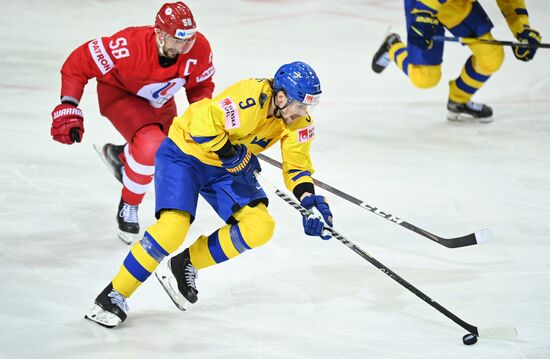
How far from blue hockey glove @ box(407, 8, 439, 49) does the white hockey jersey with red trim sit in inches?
72.6

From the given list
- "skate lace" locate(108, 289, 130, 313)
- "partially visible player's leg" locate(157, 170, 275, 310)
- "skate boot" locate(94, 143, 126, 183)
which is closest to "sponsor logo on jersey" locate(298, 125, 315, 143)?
"partially visible player's leg" locate(157, 170, 275, 310)

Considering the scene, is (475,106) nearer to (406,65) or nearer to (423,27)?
(406,65)

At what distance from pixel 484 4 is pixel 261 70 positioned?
9.17 feet

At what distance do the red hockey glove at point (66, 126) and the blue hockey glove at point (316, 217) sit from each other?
3.70ft

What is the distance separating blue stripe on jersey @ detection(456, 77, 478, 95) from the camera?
6.09 meters

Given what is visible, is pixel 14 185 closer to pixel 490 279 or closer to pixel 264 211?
pixel 264 211

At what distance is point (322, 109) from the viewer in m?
6.43

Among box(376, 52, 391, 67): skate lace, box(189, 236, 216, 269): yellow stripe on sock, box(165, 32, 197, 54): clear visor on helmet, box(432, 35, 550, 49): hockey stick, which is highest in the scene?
box(165, 32, 197, 54): clear visor on helmet

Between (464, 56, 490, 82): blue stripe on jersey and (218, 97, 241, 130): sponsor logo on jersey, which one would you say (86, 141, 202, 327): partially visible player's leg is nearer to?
(218, 97, 241, 130): sponsor logo on jersey

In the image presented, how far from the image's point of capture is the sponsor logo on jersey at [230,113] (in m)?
3.44

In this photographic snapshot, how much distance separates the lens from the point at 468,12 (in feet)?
19.3

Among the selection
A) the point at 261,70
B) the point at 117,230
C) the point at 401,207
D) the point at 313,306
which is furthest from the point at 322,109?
the point at 313,306

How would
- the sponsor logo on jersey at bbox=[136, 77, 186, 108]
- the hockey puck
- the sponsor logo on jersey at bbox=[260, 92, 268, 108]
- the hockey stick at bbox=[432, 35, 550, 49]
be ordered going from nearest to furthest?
1. the hockey puck
2. the sponsor logo on jersey at bbox=[260, 92, 268, 108]
3. the sponsor logo on jersey at bbox=[136, 77, 186, 108]
4. the hockey stick at bbox=[432, 35, 550, 49]

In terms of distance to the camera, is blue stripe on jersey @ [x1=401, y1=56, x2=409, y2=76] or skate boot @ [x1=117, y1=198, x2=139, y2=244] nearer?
skate boot @ [x1=117, y1=198, x2=139, y2=244]
